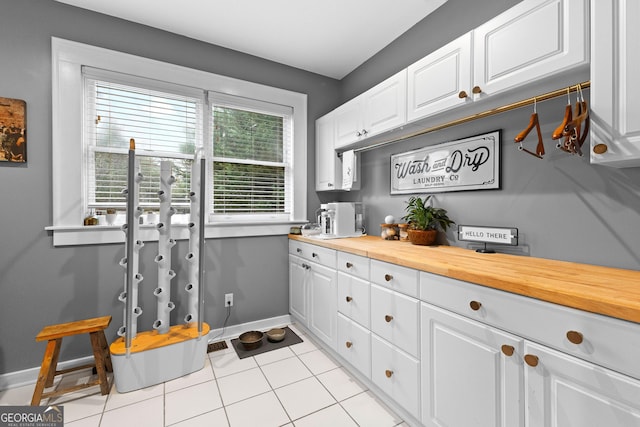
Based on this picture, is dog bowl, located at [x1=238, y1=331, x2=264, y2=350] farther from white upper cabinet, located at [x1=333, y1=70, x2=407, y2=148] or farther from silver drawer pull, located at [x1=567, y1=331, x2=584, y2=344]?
silver drawer pull, located at [x1=567, y1=331, x2=584, y2=344]

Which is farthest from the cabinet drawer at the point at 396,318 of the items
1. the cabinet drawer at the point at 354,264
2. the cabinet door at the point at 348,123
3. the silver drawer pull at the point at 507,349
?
the cabinet door at the point at 348,123

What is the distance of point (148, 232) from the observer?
2.37 m

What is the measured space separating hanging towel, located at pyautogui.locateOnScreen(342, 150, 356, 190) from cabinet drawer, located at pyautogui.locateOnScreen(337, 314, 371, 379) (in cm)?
126

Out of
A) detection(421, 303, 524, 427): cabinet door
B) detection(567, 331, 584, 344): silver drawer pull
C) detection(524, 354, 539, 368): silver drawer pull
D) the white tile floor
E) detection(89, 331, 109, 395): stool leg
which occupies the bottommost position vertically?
the white tile floor

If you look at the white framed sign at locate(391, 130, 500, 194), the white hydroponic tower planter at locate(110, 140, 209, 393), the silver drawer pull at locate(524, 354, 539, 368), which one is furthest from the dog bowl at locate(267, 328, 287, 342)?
the silver drawer pull at locate(524, 354, 539, 368)

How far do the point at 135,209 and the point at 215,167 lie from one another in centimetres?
96

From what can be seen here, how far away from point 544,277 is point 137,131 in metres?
2.97

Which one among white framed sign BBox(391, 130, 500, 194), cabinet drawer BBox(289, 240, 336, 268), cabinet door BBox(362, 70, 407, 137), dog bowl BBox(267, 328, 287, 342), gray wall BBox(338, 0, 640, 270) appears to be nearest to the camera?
gray wall BBox(338, 0, 640, 270)

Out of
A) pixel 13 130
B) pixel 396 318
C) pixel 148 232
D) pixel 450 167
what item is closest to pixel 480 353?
pixel 396 318

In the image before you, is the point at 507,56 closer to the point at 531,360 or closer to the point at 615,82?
the point at 615,82

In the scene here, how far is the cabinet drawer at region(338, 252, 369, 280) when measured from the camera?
1.87 metres

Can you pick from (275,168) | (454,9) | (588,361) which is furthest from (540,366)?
(275,168)

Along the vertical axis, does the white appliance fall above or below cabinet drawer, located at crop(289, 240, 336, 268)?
above

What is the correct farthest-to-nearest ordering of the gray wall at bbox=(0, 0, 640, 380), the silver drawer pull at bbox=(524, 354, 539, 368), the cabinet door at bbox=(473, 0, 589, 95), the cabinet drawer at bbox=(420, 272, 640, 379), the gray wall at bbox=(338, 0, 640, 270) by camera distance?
the gray wall at bbox=(0, 0, 640, 380) < the gray wall at bbox=(338, 0, 640, 270) < the cabinet door at bbox=(473, 0, 589, 95) < the silver drawer pull at bbox=(524, 354, 539, 368) < the cabinet drawer at bbox=(420, 272, 640, 379)
